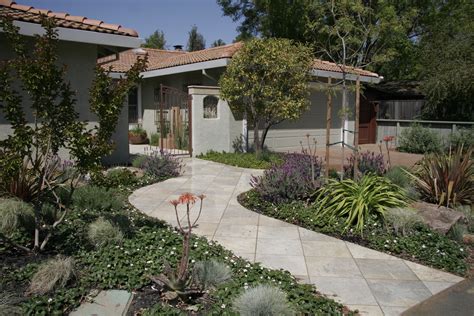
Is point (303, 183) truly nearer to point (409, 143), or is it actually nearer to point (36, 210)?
point (36, 210)

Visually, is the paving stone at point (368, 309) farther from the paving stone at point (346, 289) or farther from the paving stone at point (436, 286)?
the paving stone at point (436, 286)

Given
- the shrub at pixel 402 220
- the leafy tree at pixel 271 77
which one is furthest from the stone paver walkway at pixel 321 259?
the leafy tree at pixel 271 77

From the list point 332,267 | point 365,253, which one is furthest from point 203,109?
point 332,267

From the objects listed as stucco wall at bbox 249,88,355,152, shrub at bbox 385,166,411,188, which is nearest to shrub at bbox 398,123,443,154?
stucco wall at bbox 249,88,355,152

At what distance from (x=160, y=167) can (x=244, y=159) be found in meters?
3.04

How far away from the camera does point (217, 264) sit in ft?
12.8

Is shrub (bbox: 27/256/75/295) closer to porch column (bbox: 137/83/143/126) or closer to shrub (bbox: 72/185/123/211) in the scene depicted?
shrub (bbox: 72/185/123/211)

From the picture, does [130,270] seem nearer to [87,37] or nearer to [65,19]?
[87,37]

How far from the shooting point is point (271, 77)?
11.8 m

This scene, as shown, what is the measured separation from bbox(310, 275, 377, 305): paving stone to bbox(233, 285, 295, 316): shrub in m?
0.78

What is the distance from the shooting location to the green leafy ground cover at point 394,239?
4.75 meters

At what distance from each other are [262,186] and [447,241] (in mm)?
2956

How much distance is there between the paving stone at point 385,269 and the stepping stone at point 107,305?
8.00ft

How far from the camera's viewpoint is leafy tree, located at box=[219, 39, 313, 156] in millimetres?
11531
